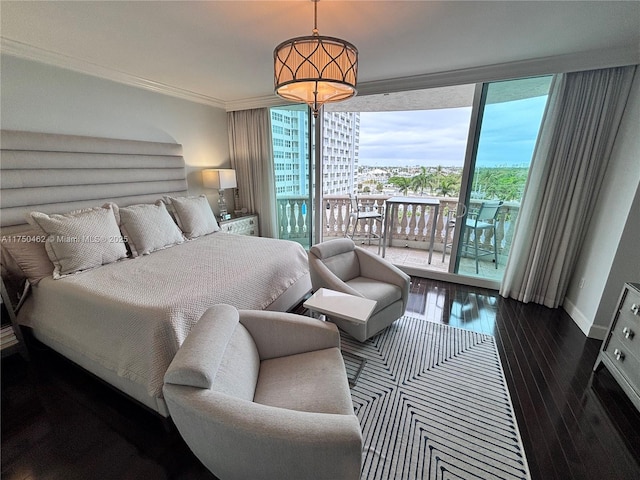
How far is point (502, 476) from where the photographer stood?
1.27 meters

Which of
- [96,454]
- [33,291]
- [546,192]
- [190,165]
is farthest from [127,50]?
[546,192]

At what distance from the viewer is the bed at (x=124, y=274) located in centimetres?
148

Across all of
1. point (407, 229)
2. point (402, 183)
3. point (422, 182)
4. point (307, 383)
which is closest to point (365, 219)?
point (407, 229)

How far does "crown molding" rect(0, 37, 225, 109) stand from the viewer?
2.09m

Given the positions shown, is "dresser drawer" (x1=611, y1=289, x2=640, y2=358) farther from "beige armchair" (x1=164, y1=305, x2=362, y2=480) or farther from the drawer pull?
"beige armchair" (x1=164, y1=305, x2=362, y2=480)

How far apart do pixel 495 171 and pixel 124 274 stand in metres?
3.75

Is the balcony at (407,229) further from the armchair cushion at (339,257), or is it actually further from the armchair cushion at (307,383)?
the armchair cushion at (307,383)

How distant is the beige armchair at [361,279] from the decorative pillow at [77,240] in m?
1.71

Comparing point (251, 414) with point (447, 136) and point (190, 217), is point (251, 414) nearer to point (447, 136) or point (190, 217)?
point (190, 217)

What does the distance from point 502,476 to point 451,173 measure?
4125mm

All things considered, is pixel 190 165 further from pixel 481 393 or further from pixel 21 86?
pixel 481 393

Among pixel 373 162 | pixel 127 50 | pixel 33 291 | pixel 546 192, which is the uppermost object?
pixel 127 50

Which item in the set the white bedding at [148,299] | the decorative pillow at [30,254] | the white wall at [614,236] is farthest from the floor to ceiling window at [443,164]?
the decorative pillow at [30,254]

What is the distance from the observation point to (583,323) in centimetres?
244
